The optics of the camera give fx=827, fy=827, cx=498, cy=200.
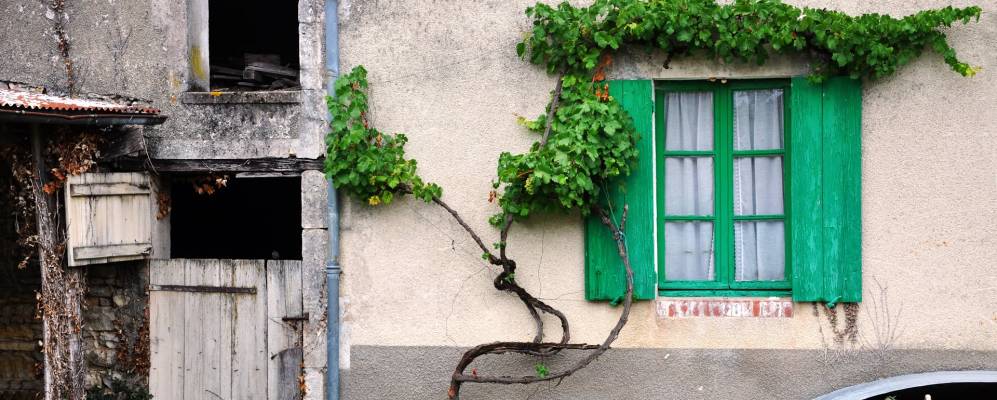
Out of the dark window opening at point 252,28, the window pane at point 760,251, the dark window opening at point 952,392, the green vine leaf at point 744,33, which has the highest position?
the dark window opening at point 252,28

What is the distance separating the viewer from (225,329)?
5.84m

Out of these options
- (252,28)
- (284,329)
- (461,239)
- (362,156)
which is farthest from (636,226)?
(252,28)

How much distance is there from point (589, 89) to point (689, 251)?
1.26 metres

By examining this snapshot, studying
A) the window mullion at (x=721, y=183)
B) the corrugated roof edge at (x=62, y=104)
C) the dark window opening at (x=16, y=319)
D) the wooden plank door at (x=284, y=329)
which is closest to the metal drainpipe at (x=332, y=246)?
A: the wooden plank door at (x=284, y=329)

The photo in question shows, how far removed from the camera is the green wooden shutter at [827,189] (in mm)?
5121

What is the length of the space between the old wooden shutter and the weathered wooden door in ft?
1.01

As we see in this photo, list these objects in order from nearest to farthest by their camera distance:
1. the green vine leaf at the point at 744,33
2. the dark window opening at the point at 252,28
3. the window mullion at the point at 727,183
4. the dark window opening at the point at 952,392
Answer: the dark window opening at the point at 952,392 < the green vine leaf at the point at 744,33 < the window mullion at the point at 727,183 < the dark window opening at the point at 252,28

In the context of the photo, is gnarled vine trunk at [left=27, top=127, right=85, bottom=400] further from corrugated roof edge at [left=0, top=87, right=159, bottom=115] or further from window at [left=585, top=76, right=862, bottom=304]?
window at [left=585, top=76, right=862, bottom=304]

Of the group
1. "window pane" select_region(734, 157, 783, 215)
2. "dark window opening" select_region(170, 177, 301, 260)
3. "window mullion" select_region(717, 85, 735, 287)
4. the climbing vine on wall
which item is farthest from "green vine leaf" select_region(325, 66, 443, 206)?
"dark window opening" select_region(170, 177, 301, 260)

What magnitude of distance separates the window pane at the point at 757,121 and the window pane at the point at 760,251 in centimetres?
52

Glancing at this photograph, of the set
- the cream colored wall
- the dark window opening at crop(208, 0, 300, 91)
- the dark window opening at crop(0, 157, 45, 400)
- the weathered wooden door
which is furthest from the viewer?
the dark window opening at crop(208, 0, 300, 91)

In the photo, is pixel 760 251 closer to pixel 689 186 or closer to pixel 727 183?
pixel 727 183

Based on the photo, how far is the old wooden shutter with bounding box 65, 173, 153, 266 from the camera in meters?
5.40

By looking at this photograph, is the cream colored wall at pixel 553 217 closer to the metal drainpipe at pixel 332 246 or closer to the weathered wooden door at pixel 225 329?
the metal drainpipe at pixel 332 246
